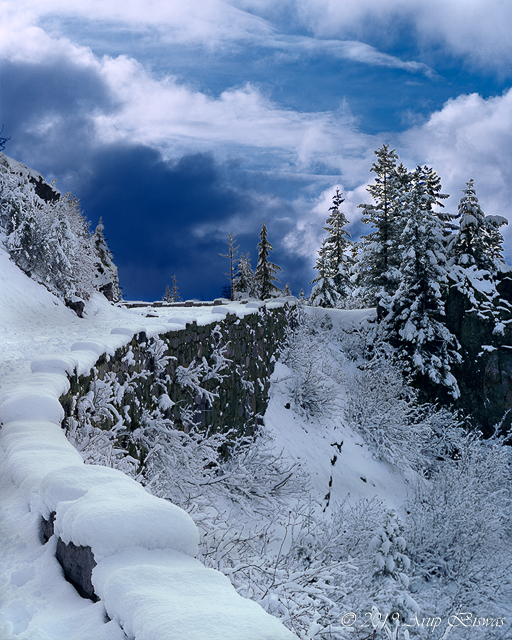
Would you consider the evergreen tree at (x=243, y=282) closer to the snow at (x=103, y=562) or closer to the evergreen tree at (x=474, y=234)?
the evergreen tree at (x=474, y=234)

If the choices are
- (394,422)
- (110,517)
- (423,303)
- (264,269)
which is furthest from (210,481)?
(264,269)

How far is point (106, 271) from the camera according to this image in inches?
830

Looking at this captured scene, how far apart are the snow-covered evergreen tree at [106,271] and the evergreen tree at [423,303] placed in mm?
12409

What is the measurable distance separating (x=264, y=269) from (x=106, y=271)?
15.9 meters

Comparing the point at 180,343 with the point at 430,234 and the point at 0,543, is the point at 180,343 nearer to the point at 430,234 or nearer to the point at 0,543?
the point at 0,543

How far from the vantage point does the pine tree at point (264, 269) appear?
3462 cm

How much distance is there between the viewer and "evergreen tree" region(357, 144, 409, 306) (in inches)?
958

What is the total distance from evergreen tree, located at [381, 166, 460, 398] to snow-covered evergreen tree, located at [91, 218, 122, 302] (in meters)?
12.4

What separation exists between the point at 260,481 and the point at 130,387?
3.43 m

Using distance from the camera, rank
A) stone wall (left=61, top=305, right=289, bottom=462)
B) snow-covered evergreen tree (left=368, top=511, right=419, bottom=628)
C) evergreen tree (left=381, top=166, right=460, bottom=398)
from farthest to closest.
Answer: evergreen tree (left=381, top=166, right=460, bottom=398), snow-covered evergreen tree (left=368, top=511, right=419, bottom=628), stone wall (left=61, top=305, right=289, bottom=462)

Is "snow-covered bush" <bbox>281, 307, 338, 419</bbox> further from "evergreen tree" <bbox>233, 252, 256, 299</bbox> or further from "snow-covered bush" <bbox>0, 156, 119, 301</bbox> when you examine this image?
"evergreen tree" <bbox>233, 252, 256, 299</bbox>

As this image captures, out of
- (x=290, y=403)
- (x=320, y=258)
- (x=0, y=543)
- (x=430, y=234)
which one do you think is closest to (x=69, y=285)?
(x=290, y=403)

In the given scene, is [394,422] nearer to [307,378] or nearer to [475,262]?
[307,378]

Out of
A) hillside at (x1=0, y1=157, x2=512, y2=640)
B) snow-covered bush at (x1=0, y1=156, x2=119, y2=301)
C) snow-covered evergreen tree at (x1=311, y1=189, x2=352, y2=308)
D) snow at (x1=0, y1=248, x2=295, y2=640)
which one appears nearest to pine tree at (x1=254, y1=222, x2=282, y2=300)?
snow-covered evergreen tree at (x1=311, y1=189, x2=352, y2=308)
